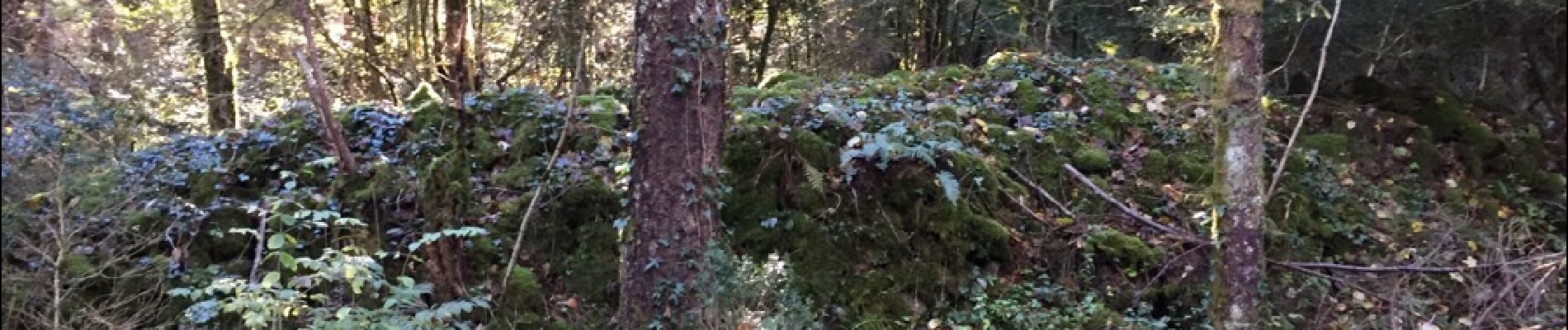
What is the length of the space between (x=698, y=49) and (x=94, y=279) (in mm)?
3080

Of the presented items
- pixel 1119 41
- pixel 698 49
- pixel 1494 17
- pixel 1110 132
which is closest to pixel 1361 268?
pixel 1110 132

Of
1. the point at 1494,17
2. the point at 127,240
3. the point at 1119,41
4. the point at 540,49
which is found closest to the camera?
the point at 127,240

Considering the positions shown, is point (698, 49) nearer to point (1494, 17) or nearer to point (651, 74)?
point (651, 74)

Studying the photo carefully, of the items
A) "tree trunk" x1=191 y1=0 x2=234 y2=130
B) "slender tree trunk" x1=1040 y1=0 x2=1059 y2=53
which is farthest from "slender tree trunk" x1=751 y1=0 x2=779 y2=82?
"tree trunk" x1=191 y1=0 x2=234 y2=130

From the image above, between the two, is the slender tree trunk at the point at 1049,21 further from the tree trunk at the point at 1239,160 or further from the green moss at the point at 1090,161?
the tree trunk at the point at 1239,160

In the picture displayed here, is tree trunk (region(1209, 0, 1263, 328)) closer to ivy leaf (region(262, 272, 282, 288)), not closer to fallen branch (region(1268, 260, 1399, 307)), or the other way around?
fallen branch (region(1268, 260, 1399, 307))

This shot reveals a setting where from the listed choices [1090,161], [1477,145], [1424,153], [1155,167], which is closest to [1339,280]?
[1155,167]

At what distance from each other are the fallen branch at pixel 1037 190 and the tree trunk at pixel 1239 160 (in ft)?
4.60

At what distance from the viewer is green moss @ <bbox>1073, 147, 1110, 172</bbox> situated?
6891 mm

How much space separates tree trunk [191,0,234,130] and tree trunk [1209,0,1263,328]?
694 centimetres

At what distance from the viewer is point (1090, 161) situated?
691 cm

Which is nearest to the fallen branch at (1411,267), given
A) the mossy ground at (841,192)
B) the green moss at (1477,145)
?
the mossy ground at (841,192)

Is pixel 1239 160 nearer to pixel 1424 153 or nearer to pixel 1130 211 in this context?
pixel 1130 211

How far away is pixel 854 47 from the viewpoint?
12.9 meters
